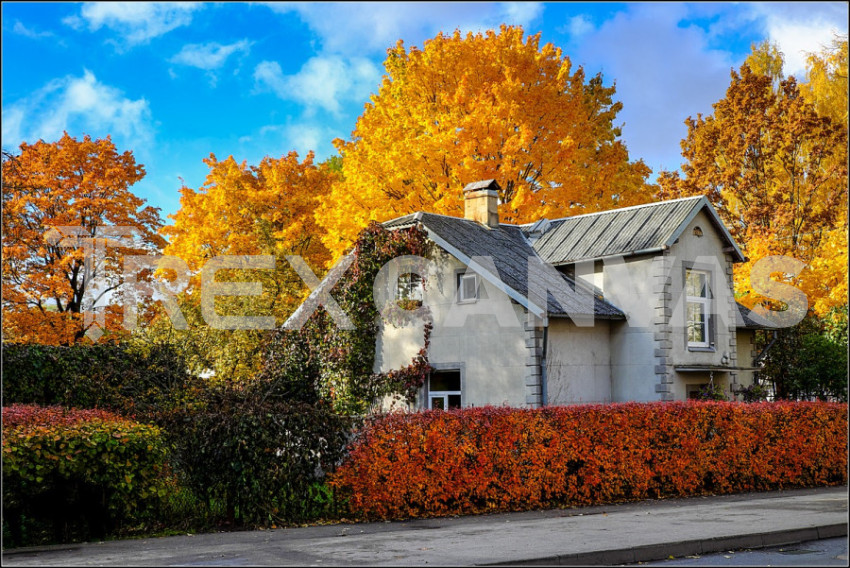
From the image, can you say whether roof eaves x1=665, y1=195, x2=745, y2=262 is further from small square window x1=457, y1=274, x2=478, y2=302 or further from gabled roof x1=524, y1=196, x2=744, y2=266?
small square window x1=457, y1=274, x2=478, y2=302

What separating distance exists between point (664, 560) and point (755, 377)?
17.5 metres

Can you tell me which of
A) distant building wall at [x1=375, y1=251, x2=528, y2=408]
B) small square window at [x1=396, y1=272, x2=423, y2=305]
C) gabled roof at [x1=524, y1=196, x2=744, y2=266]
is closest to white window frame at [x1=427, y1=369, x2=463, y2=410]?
distant building wall at [x1=375, y1=251, x2=528, y2=408]

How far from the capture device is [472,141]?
2841 centimetres

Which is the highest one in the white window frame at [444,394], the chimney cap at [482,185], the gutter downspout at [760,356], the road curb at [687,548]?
the chimney cap at [482,185]

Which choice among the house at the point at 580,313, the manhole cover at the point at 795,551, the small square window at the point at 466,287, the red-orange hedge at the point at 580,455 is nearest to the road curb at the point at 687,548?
the manhole cover at the point at 795,551

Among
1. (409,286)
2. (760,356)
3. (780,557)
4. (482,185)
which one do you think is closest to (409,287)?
(409,286)

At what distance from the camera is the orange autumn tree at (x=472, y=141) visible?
1129 inches

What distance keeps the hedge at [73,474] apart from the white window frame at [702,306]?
1524 centimetres

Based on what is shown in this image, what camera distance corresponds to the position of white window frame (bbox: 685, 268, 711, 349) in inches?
917

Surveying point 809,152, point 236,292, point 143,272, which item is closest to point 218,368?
point 236,292

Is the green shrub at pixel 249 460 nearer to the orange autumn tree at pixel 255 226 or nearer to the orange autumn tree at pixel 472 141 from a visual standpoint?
the orange autumn tree at pixel 472 141

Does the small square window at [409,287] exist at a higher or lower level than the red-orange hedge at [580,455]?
higher

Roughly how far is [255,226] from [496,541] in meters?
26.6

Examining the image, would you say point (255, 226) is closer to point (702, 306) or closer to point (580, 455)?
point (702, 306)
